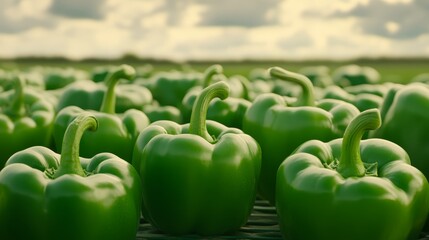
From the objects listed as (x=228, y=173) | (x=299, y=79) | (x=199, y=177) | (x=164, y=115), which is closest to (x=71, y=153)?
(x=199, y=177)

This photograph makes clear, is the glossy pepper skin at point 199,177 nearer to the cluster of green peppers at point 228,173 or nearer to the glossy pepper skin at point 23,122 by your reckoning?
the cluster of green peppers at point 228,173

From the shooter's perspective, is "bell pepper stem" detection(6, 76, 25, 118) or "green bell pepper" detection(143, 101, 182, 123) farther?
"green bell pepper" detection(143, 101, 182, 123)

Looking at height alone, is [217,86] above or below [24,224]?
above

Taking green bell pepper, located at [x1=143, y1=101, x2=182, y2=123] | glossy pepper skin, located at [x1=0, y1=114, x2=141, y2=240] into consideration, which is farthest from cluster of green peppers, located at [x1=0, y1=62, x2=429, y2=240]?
green bell pepper, located at [x1=143, y1=101, x2=182, y2=123]

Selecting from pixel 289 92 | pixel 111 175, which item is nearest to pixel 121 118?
pixel 111 175

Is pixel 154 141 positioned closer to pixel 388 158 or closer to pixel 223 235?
pixel 223 235

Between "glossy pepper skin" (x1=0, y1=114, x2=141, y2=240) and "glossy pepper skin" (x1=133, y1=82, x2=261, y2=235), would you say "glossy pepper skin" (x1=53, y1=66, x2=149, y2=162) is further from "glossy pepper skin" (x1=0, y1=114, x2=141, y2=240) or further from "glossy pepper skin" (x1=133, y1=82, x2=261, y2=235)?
"glossy pepper skin" (x1=0, y1=114, x2=141, y2=240)

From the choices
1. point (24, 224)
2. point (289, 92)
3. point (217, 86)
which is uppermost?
point (217, 86)
